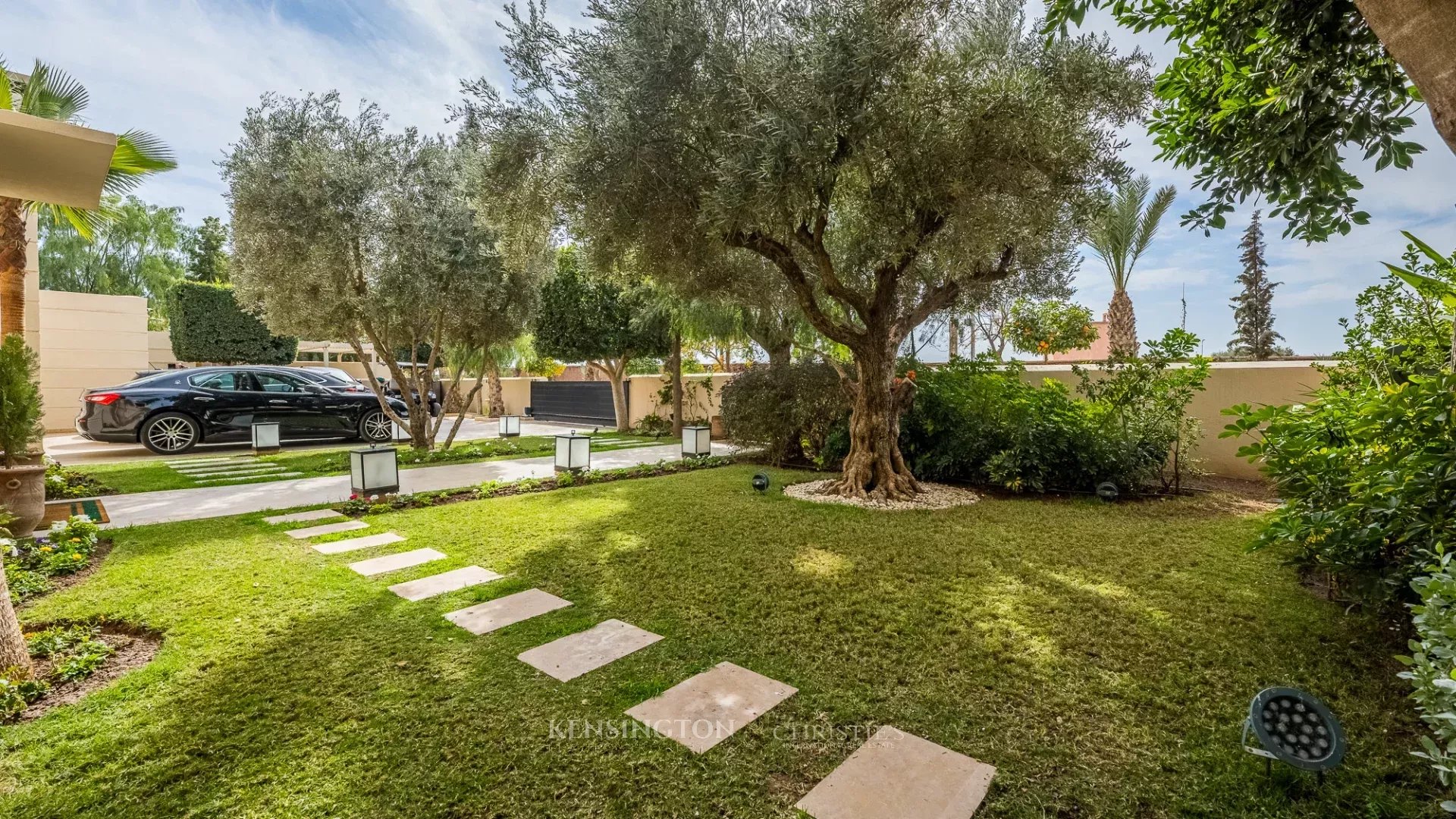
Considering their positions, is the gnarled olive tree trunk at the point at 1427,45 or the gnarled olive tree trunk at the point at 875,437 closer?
the gnarled olive tree trunk at the point at 1427,45

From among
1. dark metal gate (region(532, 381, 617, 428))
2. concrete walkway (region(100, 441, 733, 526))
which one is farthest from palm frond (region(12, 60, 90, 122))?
dark metal gate (region(532, 381, 617, 428))

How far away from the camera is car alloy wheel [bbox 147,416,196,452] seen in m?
8.98

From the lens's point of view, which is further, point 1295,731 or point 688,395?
point 688,395

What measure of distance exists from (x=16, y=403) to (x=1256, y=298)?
30.9m

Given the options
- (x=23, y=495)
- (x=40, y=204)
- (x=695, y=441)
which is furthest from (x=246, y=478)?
(x=695, y=441)

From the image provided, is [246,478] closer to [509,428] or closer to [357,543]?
[357,543]

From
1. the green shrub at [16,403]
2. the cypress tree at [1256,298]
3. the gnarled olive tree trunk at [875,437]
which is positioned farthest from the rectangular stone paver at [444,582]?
the cypress tree at [1256,298]

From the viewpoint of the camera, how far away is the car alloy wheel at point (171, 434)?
29.5 ft

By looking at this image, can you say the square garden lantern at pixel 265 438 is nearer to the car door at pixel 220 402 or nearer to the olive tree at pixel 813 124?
the car door at pixel 220 402

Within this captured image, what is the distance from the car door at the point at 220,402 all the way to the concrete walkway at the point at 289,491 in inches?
149

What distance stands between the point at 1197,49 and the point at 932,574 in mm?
Answer: 3687

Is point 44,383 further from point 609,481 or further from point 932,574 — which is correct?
point 932,574

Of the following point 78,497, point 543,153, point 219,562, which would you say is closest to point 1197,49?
point 543,153

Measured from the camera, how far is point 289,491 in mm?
6258
